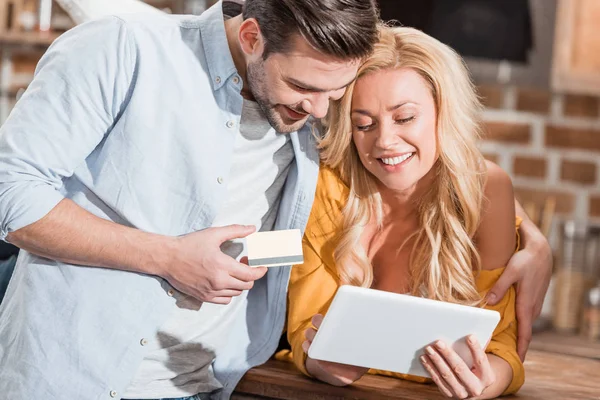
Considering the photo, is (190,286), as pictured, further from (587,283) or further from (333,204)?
(587,283)

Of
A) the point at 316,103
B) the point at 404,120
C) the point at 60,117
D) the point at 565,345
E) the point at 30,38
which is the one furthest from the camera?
the point at 30,38

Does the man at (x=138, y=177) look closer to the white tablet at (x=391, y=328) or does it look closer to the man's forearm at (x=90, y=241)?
the man's forearm at (x=90, y=241)

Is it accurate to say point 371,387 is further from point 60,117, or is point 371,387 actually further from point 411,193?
point 60,117

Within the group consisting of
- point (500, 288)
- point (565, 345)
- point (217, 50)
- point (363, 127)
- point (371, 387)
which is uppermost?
point (217, 50)

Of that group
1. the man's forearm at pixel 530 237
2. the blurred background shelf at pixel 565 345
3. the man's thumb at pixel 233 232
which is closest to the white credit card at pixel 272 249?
the man's thumb at pixel 233 232

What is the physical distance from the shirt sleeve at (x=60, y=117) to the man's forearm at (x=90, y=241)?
22 millimetres

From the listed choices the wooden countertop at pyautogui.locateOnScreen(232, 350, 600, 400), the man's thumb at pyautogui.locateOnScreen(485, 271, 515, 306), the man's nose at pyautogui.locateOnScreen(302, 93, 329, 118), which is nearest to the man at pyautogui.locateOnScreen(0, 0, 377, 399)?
the man's nose at pyautogui.locateOnScreen(302, 93, 329, 118)

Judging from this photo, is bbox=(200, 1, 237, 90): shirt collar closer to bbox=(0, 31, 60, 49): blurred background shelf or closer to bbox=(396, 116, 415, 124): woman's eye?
bbox=(396, 116, 415, 124): woman's eye

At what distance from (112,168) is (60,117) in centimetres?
13

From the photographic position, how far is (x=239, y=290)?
151 cm

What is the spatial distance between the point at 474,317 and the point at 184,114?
23.2 inches

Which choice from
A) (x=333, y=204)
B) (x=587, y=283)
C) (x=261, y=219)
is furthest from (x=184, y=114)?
(x=587, y=283)

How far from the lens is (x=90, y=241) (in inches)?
56.9

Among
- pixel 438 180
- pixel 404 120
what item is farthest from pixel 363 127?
pixel 438 180
